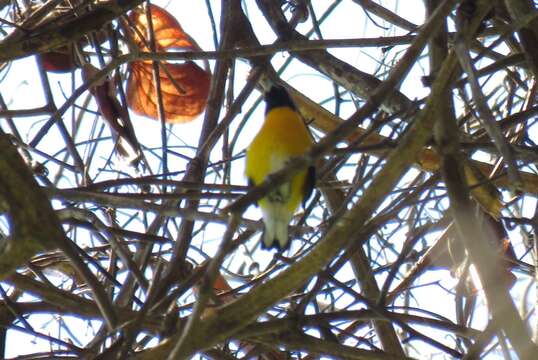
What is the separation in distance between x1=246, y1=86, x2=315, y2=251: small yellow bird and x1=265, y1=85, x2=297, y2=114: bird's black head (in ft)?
0.35

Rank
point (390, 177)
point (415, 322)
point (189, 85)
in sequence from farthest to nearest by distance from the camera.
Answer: point (189, 85) → point (415, 322) → point (390, 177)

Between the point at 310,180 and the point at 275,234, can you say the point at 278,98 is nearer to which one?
the point at 310,180

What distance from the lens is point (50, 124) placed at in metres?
2.63

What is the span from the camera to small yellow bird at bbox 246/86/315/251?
281 cm

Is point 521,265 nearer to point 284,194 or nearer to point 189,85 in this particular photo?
point 284,194

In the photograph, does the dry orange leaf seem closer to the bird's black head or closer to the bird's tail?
the bird's black head

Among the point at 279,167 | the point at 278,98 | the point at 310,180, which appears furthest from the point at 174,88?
the point at 310,180

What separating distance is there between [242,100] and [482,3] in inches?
35.7

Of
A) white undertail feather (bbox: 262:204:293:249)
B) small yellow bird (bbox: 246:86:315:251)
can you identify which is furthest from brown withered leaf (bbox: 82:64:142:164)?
white undertail feather (bbox: 262:204:293:249)

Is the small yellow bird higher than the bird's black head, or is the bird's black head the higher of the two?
the bird's black head

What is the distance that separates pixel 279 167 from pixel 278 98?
44 cm

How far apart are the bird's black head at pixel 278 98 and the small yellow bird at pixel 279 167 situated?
0.35 ft

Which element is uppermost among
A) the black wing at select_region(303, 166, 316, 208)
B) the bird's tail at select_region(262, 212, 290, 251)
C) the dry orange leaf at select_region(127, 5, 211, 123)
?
the dry orange leaf at select_region(127, 5, 211, 123)

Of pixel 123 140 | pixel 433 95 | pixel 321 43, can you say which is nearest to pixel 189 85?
pixel 123 140
